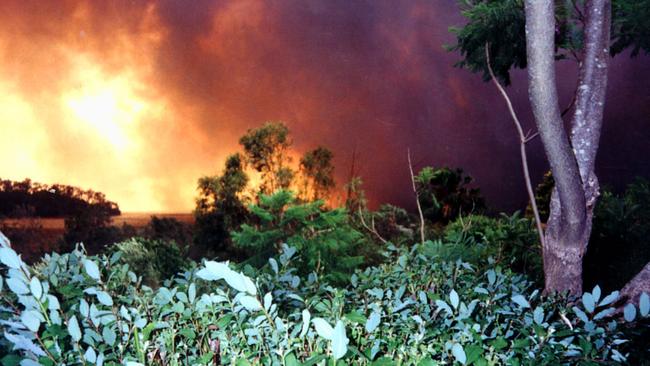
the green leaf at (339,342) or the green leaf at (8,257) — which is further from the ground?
the green leaf at (8,257)

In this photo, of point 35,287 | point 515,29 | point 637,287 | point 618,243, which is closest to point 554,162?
point 637,287

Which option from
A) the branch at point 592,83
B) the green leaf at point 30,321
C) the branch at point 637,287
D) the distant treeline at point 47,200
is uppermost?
the branch at point 592,83

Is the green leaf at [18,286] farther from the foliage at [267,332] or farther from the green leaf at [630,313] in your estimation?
the green leaf at [630,313]

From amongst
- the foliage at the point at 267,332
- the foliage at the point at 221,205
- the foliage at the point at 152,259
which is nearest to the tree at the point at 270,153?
the foliage at the point at 221,205

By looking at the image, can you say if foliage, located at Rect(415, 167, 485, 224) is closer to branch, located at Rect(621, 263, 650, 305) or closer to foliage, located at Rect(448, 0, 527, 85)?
foliage, located at Rect(448, 0, 527, 85)

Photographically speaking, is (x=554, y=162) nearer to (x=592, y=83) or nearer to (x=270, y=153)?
(x=592, y=83)

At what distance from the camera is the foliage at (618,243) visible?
3703mm

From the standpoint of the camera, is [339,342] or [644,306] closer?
[339,342]

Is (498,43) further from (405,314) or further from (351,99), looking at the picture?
(351,99)

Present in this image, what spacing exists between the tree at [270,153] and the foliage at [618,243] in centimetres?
761

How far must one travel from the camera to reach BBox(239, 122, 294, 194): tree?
1111cm

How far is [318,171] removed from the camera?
11086 mm

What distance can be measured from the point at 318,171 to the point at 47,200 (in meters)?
Result: 5.40

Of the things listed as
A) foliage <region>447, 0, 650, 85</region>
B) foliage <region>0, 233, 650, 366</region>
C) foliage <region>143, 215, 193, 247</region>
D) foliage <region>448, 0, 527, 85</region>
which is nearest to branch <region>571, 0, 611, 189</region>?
foliage <region>447, 0, 650, 85</region>
